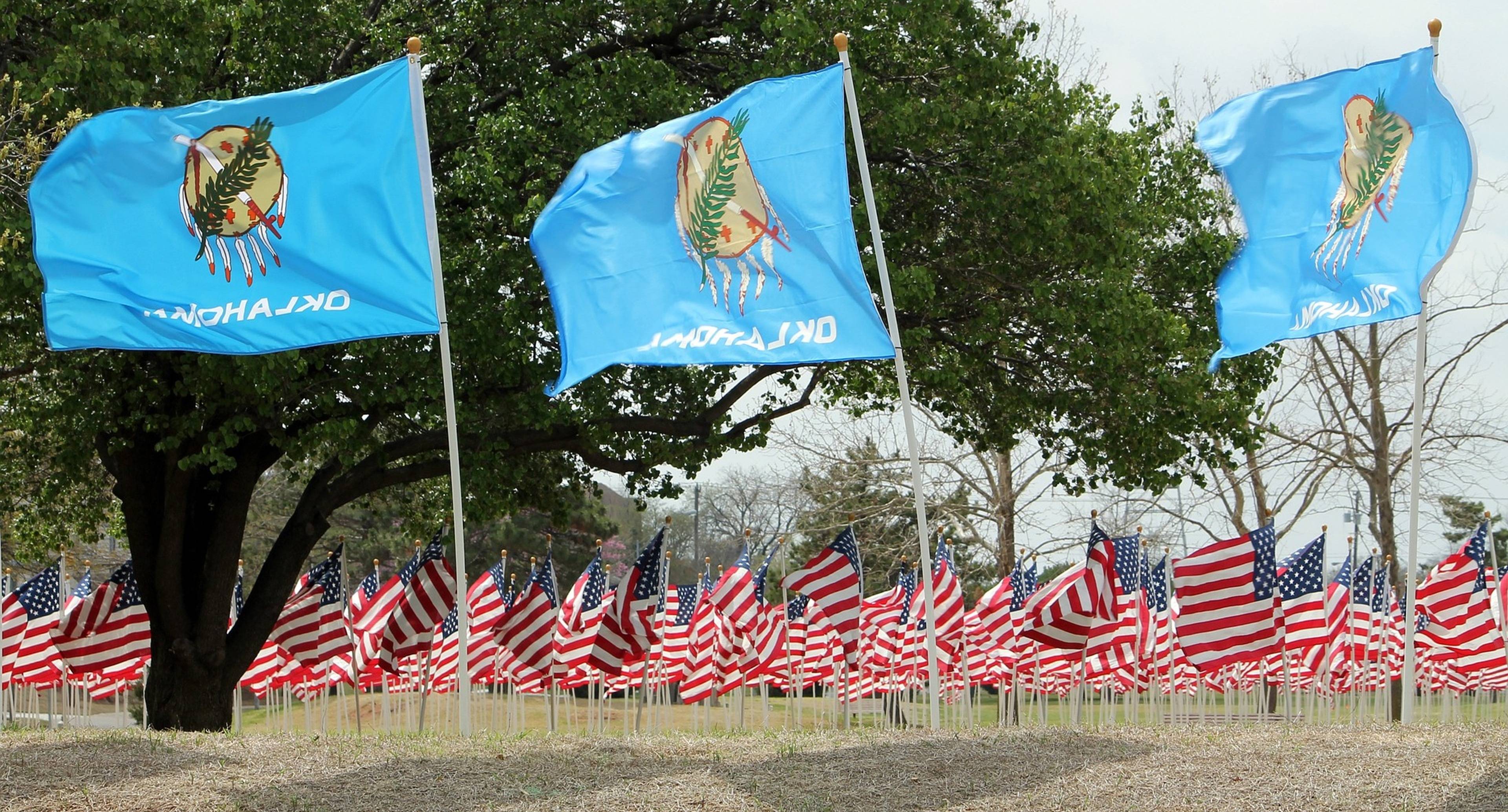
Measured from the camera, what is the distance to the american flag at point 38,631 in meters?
19.2

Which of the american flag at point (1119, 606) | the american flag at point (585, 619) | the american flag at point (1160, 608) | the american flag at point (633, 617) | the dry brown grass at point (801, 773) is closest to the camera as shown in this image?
the dry brown grass at point (801, 773)

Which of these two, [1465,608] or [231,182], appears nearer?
[231,182]

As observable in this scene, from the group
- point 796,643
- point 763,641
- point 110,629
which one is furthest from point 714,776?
point 796,643

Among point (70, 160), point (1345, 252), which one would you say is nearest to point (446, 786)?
point (70, 160)

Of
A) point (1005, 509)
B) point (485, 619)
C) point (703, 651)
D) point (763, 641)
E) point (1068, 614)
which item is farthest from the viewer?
point (1005, 509)

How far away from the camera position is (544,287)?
1530 cm

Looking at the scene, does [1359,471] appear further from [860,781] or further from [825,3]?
[860,781]

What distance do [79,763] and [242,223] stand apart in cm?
388

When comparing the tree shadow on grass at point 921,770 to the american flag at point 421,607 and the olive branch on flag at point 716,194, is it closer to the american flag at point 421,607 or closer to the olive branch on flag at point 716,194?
the olive branch on flag at point 716,194

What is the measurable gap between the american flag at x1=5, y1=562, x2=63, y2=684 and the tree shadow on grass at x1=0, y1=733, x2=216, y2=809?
848 centimetres

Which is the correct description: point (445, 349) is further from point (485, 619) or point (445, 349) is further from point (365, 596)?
point (365, 596)

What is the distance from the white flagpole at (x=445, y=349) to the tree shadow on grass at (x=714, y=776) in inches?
21.8

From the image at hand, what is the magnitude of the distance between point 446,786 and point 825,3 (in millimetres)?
9608

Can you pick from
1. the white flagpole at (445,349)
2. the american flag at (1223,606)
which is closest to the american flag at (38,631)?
the white flagpole at (445,349)
